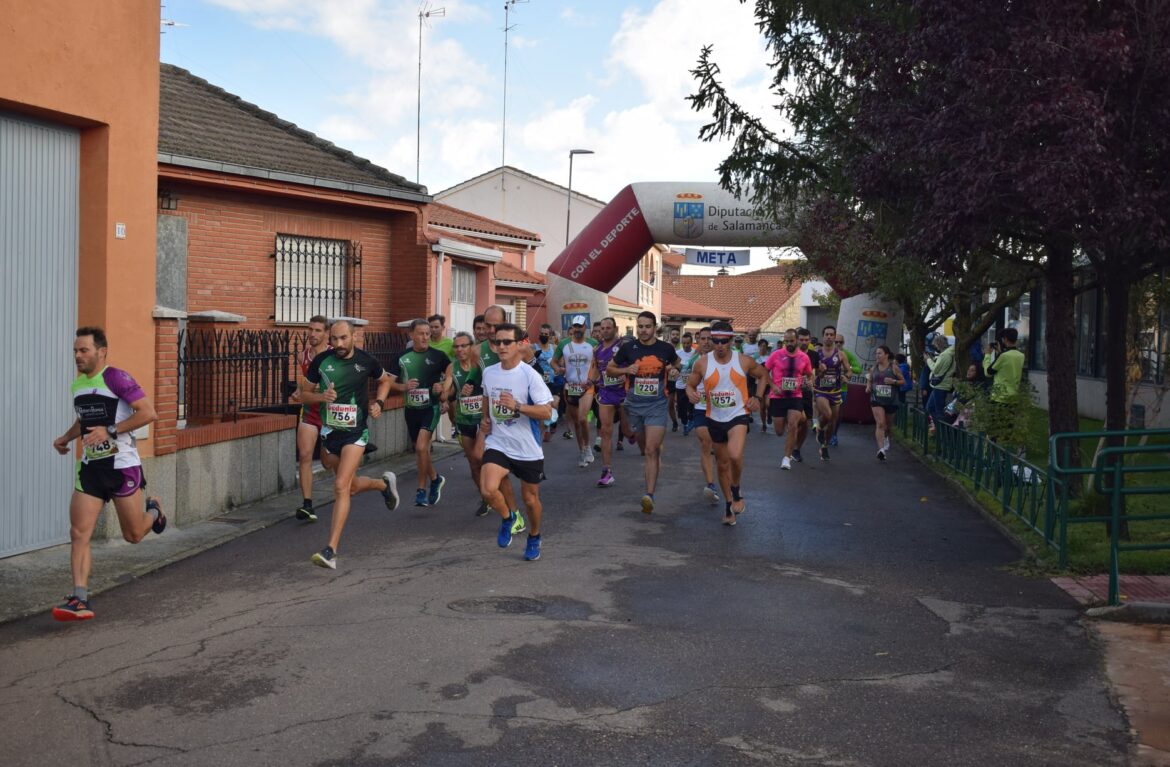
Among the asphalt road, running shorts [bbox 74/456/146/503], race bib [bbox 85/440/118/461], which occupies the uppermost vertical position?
race bib [bbox 85/440/118/461]

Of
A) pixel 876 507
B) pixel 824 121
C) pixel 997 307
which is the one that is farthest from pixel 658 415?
pixel 997 307

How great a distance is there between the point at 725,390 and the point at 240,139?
33.2 feet

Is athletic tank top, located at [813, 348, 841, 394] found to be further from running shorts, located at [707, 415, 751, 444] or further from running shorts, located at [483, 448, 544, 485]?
running shorts, located at [483, 448, 544, 485]

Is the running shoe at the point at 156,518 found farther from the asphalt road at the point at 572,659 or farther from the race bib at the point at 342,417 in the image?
the race bib at the point at 342,417

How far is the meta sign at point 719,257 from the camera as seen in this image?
26.8 metres

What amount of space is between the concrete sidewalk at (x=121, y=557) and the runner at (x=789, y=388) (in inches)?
234

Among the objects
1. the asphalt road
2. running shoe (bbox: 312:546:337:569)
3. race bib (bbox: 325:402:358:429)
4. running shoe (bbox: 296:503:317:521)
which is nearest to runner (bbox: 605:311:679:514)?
the asphalt road

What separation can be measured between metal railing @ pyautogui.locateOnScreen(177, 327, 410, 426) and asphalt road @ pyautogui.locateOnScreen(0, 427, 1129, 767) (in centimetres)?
242

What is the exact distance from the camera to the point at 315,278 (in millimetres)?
18688

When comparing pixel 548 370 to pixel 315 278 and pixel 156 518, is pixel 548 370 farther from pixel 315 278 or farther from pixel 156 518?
pixel 156 518

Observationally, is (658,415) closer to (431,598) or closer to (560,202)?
(431,598)

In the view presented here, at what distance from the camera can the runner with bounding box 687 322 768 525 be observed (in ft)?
37.8

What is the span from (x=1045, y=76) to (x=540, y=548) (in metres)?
5.25

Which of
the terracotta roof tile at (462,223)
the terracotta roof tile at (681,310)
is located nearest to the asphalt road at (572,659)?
the terracotta roof tile at (462,223)
